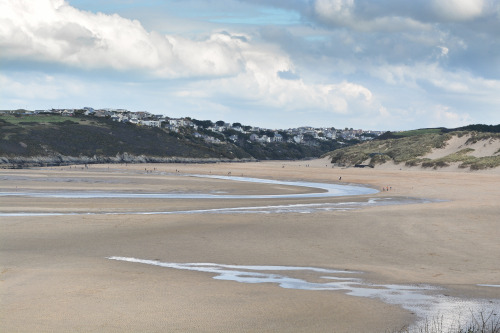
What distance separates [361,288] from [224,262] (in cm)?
429

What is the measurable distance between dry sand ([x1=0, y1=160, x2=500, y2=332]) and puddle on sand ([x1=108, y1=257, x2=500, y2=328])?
0.38m

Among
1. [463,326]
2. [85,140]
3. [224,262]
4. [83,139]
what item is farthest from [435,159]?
[83,139]

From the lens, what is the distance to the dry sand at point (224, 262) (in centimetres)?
883

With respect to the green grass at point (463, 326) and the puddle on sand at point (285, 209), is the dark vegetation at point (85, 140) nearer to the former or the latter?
the puddle on sand at point (285, 209)

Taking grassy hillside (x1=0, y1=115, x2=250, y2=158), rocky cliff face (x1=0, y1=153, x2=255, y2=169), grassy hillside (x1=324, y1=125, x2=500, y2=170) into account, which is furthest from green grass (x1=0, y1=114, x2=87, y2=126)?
grassy hillside (x1=324, y1=125, x2=500, y2=170)

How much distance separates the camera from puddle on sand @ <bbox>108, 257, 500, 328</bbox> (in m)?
9.32

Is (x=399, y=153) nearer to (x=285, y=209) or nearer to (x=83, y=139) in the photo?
(x=285, y=209)

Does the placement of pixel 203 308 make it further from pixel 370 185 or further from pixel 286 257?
pixel 370 185

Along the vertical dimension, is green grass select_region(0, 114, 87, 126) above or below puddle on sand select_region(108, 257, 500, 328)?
above

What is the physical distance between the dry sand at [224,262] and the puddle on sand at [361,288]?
379 millimetres

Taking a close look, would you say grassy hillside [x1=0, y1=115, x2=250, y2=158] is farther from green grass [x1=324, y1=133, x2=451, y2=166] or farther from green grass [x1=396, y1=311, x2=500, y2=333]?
green grass [x1=396, y1=311, x2=500, y2=333]

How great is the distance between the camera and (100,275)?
12.0 meters

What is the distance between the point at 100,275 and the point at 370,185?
131 feet

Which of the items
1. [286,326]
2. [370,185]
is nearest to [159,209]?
[286,326]
